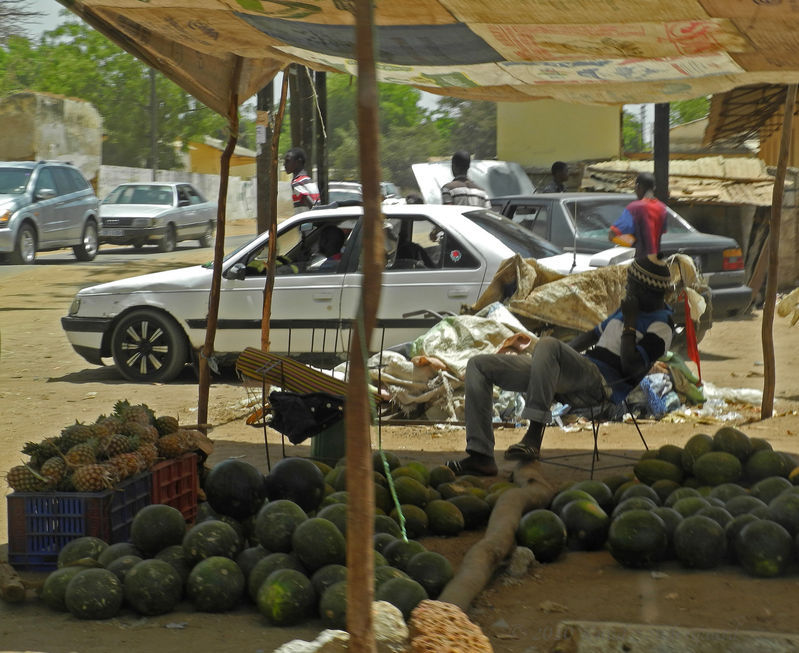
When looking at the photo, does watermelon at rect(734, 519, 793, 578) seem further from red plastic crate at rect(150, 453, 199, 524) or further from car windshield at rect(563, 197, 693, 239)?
car windshield at rect(563, 197, 693, 239)

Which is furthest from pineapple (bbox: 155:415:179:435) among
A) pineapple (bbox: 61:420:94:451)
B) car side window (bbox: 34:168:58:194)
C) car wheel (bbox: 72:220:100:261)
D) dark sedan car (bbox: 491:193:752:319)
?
car wheel (bbox: 72:220:100:261)

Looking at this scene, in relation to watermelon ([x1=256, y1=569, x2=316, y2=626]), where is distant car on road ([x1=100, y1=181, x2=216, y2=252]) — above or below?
above

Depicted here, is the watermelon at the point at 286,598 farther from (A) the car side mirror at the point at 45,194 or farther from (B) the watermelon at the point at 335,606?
(A) the car side mirror at the point at 45,194

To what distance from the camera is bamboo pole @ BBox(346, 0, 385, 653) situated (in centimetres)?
289

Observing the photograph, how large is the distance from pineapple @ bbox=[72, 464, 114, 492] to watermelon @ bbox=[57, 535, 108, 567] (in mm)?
249

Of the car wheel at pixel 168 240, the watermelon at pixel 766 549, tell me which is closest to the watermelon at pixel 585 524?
the watermelon at pixel 766 549

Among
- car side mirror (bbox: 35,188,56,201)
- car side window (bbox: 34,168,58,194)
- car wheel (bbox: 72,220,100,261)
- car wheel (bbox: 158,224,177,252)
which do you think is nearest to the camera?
car side mirror (bbox: 35,188,56,201)

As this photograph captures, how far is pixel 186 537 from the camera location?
165 inches

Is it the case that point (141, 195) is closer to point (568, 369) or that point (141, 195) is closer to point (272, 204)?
point (272, 204)

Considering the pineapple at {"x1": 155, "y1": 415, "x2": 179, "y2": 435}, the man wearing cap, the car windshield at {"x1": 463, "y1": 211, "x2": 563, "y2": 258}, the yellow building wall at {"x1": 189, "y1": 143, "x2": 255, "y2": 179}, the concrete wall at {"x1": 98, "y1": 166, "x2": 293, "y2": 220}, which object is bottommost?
the pineapple at {"x1": 155, "y1": 415, "x2": 179, "y2": 435}

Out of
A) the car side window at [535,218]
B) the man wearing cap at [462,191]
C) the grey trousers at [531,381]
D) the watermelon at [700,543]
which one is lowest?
the watermelon at [700,543]

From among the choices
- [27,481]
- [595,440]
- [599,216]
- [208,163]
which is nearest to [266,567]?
[27,481]

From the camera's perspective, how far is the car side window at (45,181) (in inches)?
798

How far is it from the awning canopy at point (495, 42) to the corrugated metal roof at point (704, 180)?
28.7 feet
